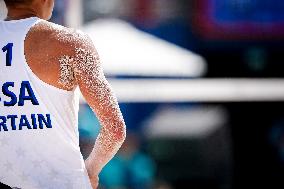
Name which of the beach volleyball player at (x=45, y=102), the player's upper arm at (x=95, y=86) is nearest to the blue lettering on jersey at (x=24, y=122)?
the beach volleyball player at (x=45, y=102)

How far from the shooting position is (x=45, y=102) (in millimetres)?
3031

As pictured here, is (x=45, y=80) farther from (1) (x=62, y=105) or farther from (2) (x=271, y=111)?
(2) (x=271, y=111)

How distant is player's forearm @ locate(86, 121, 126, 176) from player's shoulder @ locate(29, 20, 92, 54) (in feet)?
0.94

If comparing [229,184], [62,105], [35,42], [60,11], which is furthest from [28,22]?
[229,184]

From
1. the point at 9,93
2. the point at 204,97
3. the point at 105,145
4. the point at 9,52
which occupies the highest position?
the point at 9,52

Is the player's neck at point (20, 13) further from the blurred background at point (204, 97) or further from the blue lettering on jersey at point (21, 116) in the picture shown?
the blurred background at point (204, 97)

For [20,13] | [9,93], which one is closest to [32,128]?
[9,93]

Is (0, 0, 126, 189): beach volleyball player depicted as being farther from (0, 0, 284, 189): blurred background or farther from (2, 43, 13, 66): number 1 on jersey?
(0, 0, 284, 189): blurred background

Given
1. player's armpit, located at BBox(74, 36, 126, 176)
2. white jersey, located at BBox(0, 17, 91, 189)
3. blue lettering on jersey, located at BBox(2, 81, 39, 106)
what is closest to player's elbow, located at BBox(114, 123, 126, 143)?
player's armpit, located at BBox(74, 36, 126, 176)

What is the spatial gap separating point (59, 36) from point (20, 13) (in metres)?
0.19

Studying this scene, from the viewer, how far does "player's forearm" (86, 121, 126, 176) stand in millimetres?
3090

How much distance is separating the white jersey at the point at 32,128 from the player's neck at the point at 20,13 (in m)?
0.05

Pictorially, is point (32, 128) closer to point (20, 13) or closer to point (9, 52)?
point (9, 52)

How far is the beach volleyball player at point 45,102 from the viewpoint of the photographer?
3027 mm
